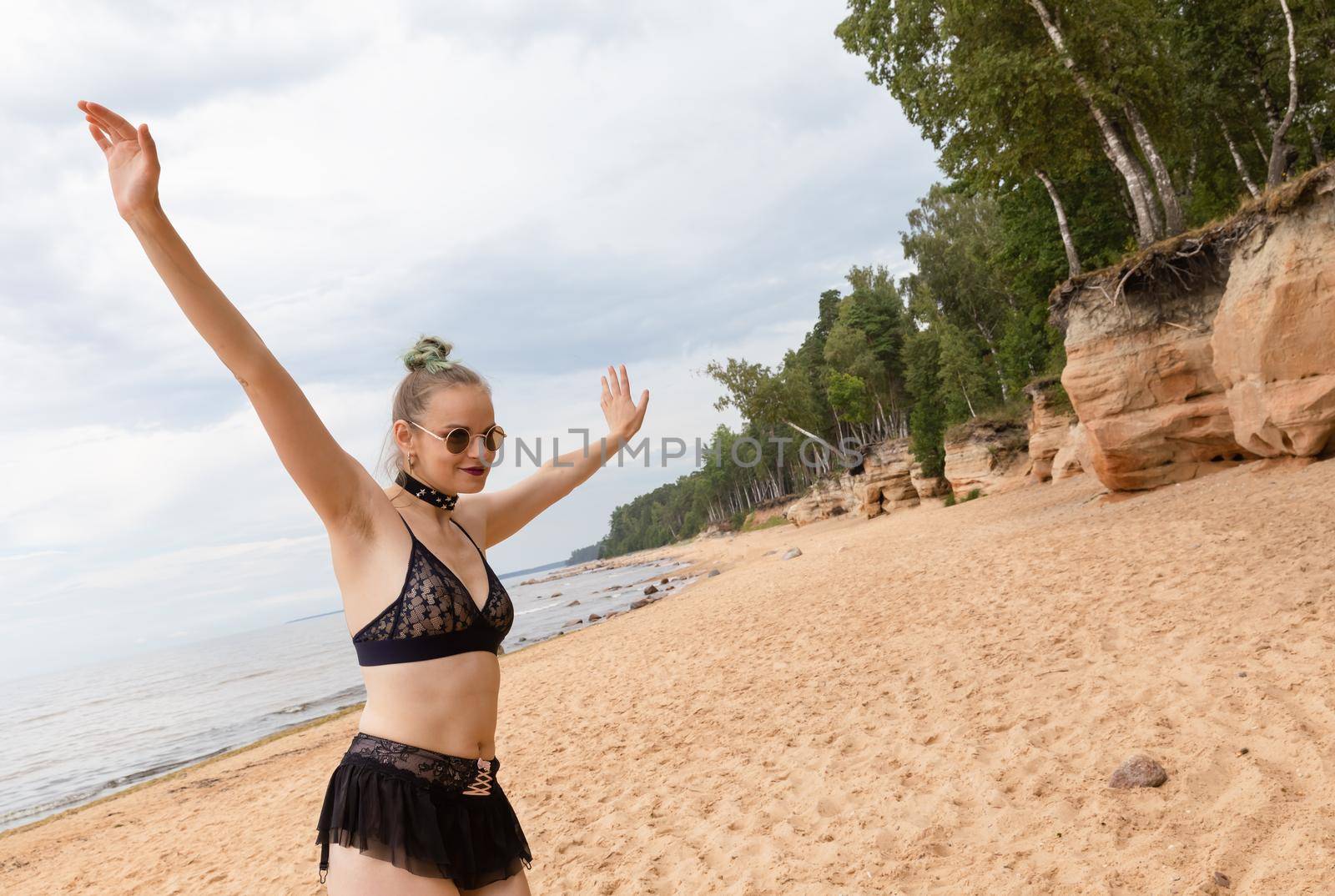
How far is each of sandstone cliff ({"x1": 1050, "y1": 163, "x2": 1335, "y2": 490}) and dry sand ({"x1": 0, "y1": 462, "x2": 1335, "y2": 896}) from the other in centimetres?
93

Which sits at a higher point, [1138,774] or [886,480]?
→ [886,480]

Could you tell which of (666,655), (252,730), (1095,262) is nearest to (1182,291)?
(1095,262)

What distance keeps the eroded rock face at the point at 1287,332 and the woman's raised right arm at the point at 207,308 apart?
13008 mm

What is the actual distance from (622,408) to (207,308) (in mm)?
1868

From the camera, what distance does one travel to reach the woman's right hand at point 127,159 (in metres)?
1.52

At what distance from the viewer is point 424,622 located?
1.95m

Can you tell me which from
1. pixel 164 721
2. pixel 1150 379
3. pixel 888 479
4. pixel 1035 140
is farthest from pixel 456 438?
pixel 888 479

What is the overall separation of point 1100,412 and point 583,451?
44.4ft

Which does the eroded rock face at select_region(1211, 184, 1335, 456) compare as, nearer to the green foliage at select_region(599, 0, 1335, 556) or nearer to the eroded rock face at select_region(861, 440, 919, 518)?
the green foliage at select_region(599, 0, 1335, 556)

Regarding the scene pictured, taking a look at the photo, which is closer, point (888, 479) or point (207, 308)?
point (207, 308)

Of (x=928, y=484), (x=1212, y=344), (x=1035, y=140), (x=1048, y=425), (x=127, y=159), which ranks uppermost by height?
(x=1035, y=140)

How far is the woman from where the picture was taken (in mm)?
1595

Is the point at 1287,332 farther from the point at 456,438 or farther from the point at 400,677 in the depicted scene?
the point at 400,677

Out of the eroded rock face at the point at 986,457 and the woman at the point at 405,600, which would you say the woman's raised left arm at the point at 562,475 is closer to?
the woman at the point at 405,600
